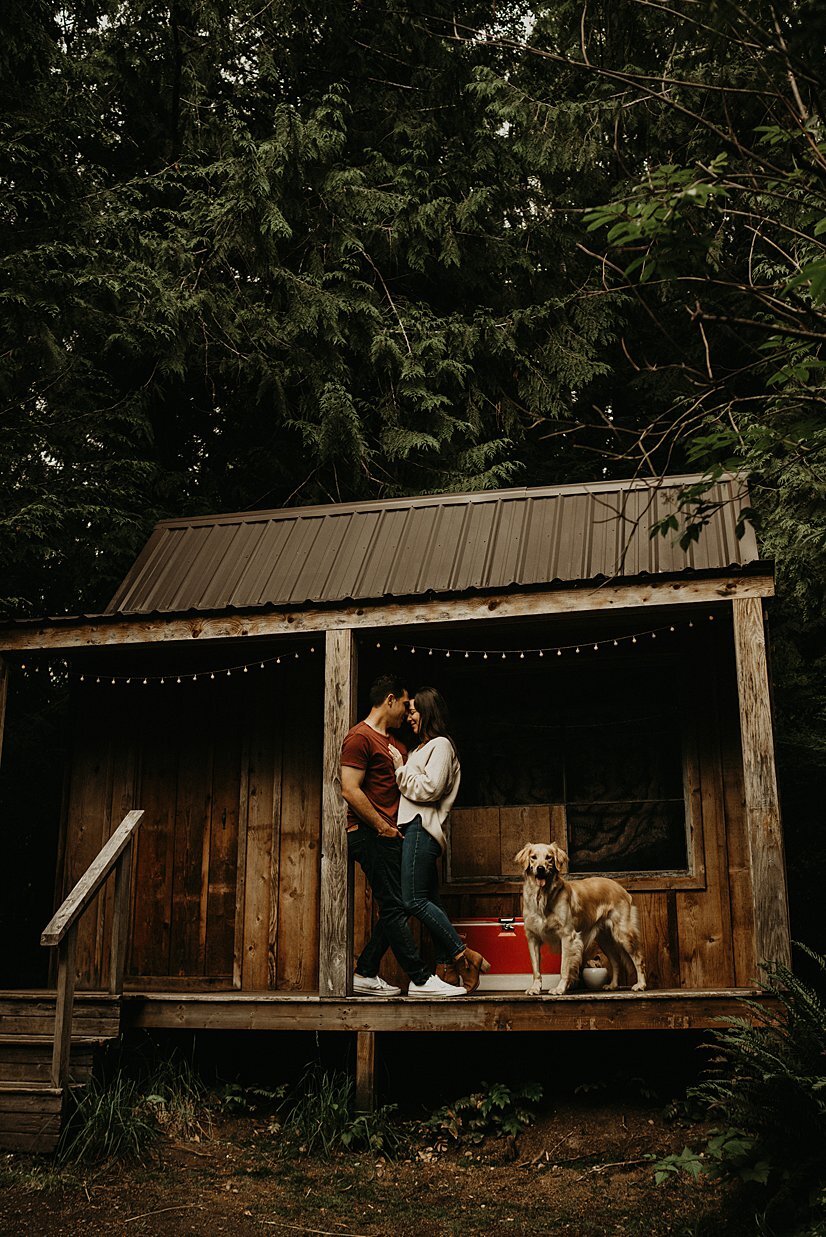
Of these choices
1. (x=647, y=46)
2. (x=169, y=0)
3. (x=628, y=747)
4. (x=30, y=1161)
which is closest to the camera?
(x=30, y=1161)

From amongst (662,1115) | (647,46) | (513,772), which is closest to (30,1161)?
(662,1115)

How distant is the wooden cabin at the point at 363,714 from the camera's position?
288 inches

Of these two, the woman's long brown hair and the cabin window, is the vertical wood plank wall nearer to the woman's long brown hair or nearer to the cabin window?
the cabin window

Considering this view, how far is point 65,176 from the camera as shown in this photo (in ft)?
32.3

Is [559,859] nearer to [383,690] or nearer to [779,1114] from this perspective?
[383,690]

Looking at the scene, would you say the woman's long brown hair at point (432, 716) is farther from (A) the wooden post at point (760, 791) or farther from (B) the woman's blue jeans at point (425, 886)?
(A) the wooden post at point (760, 791)

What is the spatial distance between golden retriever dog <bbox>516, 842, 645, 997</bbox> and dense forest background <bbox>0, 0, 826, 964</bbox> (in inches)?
134

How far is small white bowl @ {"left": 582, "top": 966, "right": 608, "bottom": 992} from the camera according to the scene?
752 centimetres

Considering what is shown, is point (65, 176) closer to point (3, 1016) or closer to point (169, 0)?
point (169, 0)

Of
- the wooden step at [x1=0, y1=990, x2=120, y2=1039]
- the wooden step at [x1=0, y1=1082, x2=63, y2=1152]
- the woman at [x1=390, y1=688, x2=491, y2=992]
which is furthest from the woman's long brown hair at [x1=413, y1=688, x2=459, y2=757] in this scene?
the wooden step at [x1=0, y1=1082, x2=63, y2=1152]

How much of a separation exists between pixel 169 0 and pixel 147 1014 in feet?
38.8

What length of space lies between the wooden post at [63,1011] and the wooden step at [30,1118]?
4.0 inches

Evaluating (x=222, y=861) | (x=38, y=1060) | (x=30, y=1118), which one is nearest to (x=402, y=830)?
(x=222, y=861)

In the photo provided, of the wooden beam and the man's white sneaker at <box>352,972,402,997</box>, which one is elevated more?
the wooden beam
